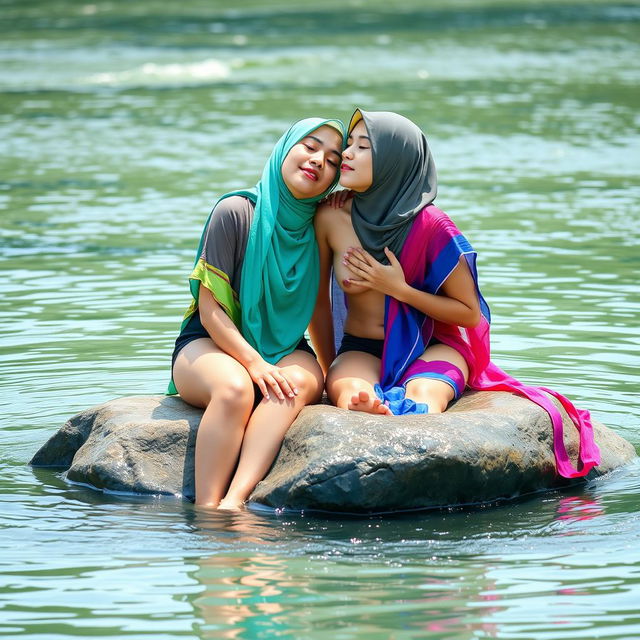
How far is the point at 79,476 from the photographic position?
6477 mm

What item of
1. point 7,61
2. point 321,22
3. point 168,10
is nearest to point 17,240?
point 7,61

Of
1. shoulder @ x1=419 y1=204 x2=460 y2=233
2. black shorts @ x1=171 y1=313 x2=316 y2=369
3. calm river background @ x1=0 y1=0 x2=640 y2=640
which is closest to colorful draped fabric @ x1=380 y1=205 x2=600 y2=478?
shoulder @ x1=419 y1=204 x2=460 y2=233

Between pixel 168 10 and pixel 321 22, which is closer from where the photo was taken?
pixel 321 22

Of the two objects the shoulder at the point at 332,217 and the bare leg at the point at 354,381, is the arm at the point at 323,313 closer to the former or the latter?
the shoulder at the point at 332,217

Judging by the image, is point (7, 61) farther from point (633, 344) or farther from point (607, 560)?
point (607, 560)

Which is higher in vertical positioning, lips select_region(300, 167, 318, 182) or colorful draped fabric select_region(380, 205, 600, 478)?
lips select_region(300, 167, 318, 182)

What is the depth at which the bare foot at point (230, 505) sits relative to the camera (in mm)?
6008

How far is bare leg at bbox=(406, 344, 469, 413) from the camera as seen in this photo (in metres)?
6.34

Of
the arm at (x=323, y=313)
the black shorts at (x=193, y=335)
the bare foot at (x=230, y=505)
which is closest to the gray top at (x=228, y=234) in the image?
the black shorts at (x=193, y=335)

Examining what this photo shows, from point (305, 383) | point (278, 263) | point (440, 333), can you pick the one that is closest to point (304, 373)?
point (305, 383)

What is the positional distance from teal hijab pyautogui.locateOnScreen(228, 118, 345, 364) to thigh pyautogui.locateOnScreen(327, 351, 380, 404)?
24 centimetres

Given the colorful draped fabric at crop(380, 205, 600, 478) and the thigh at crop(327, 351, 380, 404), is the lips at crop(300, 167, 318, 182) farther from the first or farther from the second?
the thigh at crop(327, 351, 380, 404)

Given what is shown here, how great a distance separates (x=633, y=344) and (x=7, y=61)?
21.3 metres

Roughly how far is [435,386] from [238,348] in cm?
94
